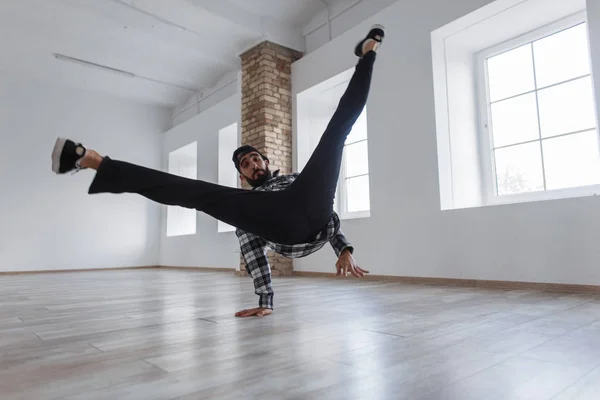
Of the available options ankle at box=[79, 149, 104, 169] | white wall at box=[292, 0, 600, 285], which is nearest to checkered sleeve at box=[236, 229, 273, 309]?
ankle at box=[79, 149, 104, 169]

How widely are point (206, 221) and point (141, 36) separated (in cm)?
337

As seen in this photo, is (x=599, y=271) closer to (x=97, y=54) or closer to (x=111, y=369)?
(x=111, y=369)

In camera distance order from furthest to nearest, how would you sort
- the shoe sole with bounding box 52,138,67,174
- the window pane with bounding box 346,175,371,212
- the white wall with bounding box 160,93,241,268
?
1. the white wall with bounding box 160,93,241,268
2. the window pane with bounding box 346,175,371,212
3. the shoe sole with bounding box 52,138,67,174

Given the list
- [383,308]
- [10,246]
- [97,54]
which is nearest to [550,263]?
[383,308]

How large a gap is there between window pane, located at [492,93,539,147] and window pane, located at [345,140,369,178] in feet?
5.77

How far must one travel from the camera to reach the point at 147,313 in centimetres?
249

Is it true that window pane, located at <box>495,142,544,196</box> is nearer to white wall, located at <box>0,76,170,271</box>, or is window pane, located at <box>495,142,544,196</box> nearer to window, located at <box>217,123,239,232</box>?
window, located at <box>217,123,239,232</box>

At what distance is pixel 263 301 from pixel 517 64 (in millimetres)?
3531

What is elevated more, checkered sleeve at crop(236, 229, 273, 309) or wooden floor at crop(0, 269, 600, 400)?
checkered sleeve at crop(236, 229, 273, 309)

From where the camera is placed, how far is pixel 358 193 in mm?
5684

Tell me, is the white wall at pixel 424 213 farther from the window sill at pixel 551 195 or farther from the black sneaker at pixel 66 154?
the black sneaker at pixel 66 154

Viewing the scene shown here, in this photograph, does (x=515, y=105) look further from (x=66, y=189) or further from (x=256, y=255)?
(x=66, y=189)

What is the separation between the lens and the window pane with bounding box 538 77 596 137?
3545 mm

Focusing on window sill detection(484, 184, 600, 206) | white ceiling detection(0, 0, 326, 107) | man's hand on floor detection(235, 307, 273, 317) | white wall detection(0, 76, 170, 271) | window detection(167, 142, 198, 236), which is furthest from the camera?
window detection(167, 142, 198, 236)
